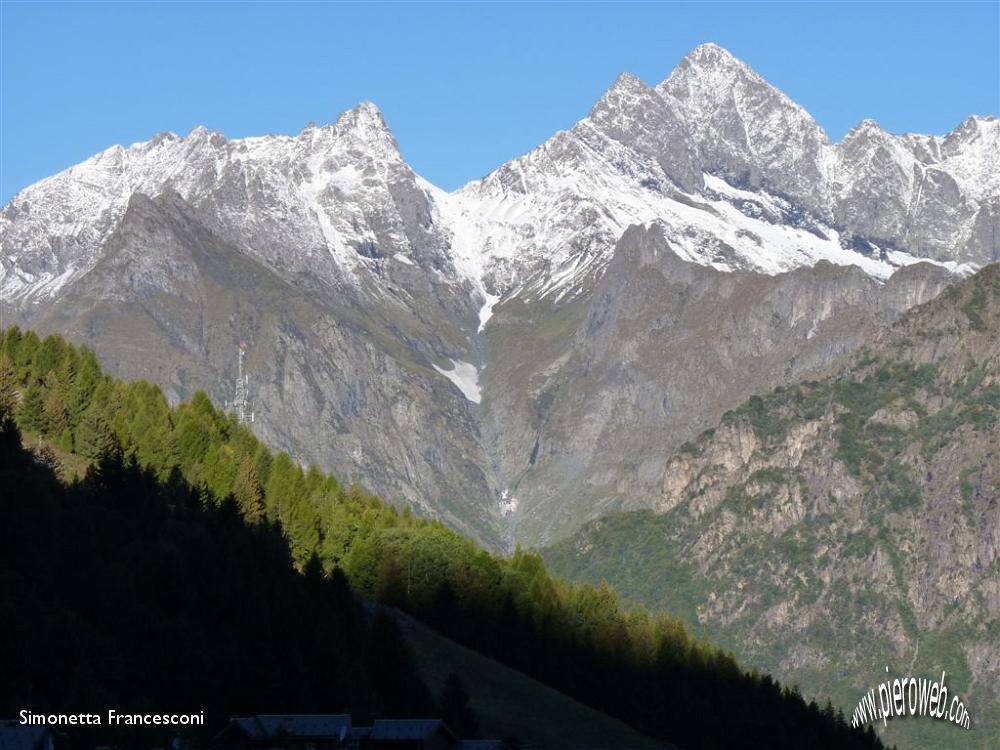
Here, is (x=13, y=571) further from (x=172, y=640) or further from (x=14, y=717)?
(x=14, y=717)

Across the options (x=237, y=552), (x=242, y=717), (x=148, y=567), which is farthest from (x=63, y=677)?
(x=237, y=552)

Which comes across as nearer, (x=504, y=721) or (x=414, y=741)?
A: (x=414, y=741)

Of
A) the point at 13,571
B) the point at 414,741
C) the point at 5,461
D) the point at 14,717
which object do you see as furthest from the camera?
the point at 5,461

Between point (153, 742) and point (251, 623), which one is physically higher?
point (251, 623)

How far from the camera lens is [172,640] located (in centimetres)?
15312

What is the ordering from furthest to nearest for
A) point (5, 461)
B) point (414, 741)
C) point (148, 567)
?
point (5, 461) < point (148, 567) < point (414, 741)

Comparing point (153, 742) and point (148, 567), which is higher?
point (148, 567)

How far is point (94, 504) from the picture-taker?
187125 mm

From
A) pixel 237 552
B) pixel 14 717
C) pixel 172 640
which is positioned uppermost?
pixel 237 552

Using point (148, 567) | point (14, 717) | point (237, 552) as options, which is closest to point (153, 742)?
point (14, 717)

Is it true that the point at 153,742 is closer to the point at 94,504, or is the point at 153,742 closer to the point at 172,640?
the point at 172,640

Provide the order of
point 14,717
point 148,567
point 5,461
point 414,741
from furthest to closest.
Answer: point 5,461 < point 148,567 < point 414,741 < point 14,717

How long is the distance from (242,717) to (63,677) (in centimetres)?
1067

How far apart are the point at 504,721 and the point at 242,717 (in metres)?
53.1
